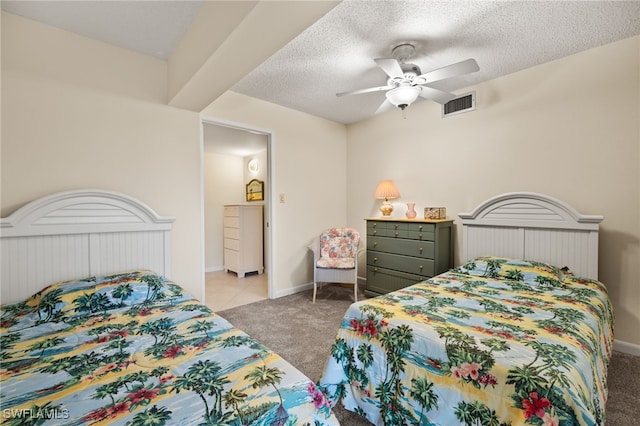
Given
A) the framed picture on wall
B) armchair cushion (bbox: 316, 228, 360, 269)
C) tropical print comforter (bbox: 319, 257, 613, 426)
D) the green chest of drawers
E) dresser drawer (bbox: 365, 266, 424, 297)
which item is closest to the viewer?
tropical print comforter (bbox: 319, 257, 613, 426)

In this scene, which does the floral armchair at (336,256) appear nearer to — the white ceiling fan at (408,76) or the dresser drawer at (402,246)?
the dresser drawer at (402,246)

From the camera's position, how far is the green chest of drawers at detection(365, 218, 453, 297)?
309 cm

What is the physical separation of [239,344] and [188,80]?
200 cm

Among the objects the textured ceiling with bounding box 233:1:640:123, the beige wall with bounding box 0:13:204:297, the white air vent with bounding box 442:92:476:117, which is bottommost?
the beige wall with bounding box 0:13:204:297

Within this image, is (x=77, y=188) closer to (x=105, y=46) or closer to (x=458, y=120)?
(x=105, y=46)

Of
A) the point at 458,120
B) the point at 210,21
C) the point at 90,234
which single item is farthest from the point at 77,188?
the point at 458,120

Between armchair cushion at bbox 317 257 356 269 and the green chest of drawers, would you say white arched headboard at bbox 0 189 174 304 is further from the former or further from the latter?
the green chest of drawers

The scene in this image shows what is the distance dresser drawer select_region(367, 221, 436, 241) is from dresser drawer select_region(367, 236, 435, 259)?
51 mm

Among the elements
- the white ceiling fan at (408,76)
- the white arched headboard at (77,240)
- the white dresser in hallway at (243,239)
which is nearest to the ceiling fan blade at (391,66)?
the white ceiling fan at (408,76)

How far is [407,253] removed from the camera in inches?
129

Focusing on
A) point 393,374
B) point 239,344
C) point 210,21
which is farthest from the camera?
point 210,21

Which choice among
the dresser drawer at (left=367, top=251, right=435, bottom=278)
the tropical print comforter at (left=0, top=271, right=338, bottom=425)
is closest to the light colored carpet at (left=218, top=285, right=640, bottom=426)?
the dresser drawer at (left=367, top=251, right=435, bottom=278)

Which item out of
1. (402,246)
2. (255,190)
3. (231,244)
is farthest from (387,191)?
(231,244)

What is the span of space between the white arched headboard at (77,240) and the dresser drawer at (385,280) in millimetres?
2325
